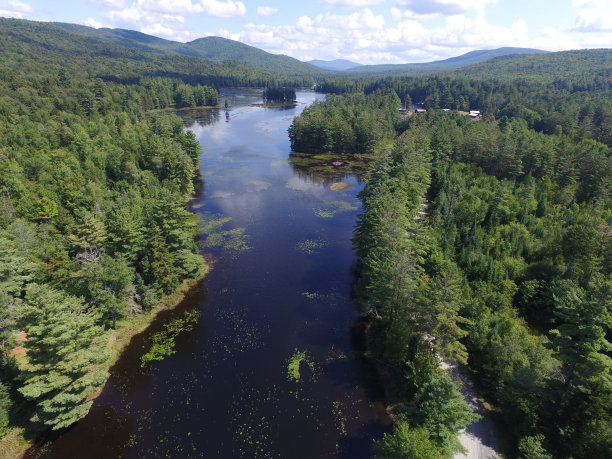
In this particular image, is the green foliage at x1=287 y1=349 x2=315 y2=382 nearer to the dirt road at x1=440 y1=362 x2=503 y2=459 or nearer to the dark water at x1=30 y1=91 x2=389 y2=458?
the dark water at x1=30 y1=91 x2=389 y2=458

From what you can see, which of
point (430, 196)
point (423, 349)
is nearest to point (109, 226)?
point (423, 349)

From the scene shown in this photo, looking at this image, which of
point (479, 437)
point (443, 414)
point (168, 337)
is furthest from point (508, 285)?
point (168, 337)

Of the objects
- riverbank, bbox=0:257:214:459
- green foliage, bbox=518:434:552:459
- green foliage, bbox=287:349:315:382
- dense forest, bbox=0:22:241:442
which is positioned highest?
dense forest, bbox=0:22:241:442

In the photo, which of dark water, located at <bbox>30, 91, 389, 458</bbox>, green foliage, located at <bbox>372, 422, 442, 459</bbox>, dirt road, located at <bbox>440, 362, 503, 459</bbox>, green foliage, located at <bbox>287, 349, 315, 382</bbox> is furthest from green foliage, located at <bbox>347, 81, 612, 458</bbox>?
green foliage, located at <bbox>287, 349, 315, 382</bbox>

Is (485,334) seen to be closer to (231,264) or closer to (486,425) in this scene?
(486,425)

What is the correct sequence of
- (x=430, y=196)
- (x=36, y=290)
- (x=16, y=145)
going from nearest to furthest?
(x=36, y=290), (x=16, y=145), (x=430, y=196)

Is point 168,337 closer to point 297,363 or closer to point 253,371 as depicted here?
point 253,371
